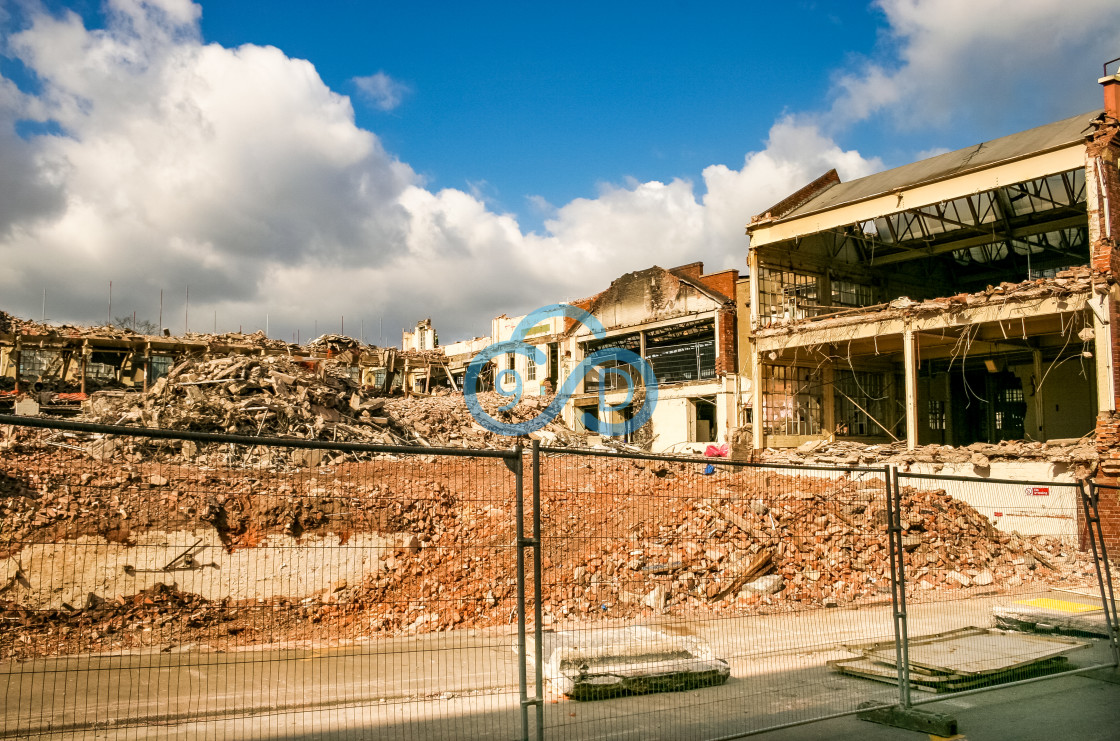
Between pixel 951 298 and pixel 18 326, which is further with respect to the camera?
pixel 18 326

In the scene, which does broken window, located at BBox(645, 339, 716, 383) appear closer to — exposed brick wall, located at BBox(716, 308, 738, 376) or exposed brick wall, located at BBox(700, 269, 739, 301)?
exposed brick wall, located at BBox(716, 308, 738, 376)

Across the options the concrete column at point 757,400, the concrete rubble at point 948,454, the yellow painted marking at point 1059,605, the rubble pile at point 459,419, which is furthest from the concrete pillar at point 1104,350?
the rubble pile at point 459,419

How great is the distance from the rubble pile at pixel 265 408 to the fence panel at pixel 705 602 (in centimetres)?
673

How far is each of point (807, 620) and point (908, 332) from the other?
1120 centimetres

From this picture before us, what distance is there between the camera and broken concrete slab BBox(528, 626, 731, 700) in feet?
20.9

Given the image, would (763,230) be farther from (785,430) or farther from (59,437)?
(59,437)

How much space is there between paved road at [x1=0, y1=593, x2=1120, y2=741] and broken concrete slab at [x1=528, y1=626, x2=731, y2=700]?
121 mm

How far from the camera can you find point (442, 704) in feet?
21.0

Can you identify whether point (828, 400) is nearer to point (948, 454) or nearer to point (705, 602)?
point (948, 454)

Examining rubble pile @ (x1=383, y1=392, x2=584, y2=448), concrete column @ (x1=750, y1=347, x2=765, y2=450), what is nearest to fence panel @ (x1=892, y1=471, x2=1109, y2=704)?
concrete column @ (x1=750, y1=347, x2=765, y2=450)

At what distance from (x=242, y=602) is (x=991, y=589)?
11.4 metres

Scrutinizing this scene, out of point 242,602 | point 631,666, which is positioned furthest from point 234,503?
point 631,666

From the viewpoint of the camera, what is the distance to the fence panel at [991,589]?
282 inches

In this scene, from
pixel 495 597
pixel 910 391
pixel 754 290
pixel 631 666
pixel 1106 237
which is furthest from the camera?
pixel 754 290
